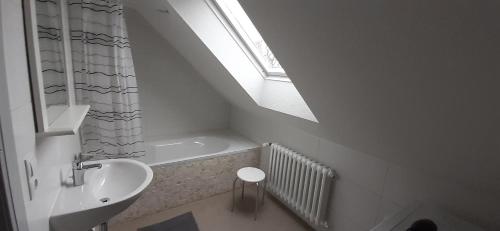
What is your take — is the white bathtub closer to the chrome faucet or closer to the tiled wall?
the tiled wall

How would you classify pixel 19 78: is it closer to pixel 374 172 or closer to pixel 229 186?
pixel 374 172

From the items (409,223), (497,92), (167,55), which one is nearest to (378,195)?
(409,223)

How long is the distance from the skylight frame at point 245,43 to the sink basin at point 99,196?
3.82 feet

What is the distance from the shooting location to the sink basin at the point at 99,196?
3.24 feet

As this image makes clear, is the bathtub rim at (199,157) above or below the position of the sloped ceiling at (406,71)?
below

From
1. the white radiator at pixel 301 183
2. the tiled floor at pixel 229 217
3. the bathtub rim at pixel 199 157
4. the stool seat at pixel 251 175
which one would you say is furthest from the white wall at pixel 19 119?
the white radiator at pixel 301 183

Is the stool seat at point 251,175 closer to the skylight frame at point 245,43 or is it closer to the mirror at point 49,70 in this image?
the skylight frame at point 245,43

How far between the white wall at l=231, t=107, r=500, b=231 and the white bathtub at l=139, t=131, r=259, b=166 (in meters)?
0.62

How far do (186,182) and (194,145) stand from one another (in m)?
0.74

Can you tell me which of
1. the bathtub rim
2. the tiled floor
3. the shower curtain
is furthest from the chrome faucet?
the tiled floor

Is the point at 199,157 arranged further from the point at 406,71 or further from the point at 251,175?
the point at 406,71

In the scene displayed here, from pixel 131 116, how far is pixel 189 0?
1.01 meters

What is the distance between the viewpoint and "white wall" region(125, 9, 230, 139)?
2439mm

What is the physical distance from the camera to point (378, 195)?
60.7 inches
